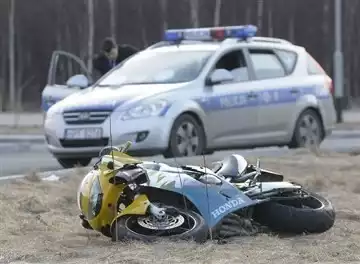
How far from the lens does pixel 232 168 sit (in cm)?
680

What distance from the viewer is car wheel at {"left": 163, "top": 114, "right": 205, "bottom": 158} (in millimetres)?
10930

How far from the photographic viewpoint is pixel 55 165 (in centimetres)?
1241

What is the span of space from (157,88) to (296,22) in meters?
39.3

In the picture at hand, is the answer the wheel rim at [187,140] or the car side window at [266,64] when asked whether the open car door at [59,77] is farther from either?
the wheel rim at [187,140]

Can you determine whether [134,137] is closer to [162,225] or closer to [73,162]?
[73,162]

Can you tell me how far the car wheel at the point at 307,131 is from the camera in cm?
1284

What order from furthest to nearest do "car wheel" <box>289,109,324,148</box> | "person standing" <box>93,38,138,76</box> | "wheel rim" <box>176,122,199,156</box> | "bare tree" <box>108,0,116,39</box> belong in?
1. "bare tree" <box>108,0,116,39</box>
2. "person standing" <box>93,38,138,76</box>
3. "car wheel" <box>289,109,324,148</box>
4. "wheel rim" <box>176,122,199,156</box>

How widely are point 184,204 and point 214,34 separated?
6.82 meters

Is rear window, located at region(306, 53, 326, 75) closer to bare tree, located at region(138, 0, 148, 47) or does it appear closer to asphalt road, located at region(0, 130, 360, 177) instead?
asphalt road, located at region(0, 130, 360, 177)

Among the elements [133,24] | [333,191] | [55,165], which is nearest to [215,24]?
[133,24]

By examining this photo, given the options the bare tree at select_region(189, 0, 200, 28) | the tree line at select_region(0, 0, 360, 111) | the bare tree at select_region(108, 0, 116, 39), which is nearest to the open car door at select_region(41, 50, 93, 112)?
the bare tree at select_region(189, 0, 200, 28)

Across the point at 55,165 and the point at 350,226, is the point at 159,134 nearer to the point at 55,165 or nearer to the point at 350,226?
the point at 55,165

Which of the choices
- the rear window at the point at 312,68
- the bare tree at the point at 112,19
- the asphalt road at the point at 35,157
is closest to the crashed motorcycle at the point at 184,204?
the asphalt road at the point at 35,157

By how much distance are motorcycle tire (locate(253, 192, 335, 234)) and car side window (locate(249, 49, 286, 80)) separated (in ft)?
19.9
